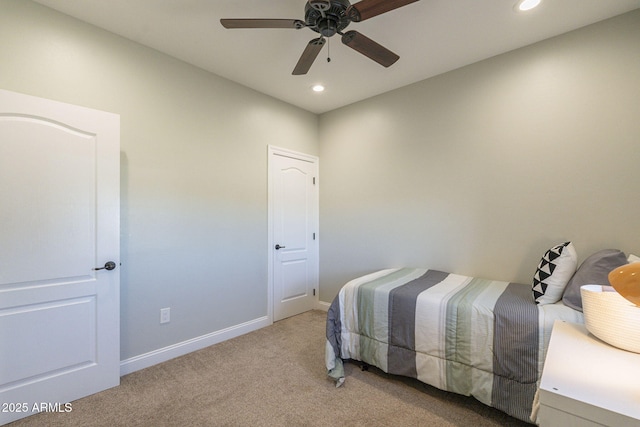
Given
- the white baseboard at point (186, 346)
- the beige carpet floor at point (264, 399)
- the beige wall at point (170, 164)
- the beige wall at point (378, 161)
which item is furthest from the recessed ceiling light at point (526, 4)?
→ the white baseboard at point (186, 346)

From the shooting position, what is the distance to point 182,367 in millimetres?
2445

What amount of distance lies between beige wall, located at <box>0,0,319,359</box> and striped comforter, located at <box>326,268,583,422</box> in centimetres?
131

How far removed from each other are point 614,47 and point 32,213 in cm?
428

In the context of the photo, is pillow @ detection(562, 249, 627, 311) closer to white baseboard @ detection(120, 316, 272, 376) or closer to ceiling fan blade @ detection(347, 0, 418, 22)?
ceiling fan blade @ detection(347, 0, 418, 22)

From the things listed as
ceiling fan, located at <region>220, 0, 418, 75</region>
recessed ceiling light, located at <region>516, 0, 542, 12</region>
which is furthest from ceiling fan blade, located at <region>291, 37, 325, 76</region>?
recessed ceiling light, located at <region>516, 0, 542, 12</region>

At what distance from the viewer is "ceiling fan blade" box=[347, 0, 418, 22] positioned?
4.89 ft

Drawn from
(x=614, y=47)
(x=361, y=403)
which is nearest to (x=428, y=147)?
(x=614, y=47)

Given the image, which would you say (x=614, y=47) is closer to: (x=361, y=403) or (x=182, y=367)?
(x=361, y=403)

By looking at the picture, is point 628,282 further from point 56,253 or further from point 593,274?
point 56,253

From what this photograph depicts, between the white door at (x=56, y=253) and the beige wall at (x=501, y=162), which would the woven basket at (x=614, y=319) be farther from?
the white door at (x=56, y=253)

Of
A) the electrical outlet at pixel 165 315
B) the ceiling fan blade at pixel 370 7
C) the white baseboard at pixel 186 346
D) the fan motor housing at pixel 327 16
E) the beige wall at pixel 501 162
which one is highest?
the fan motor housing at pixel 327 16

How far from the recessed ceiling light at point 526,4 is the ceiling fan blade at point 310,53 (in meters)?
1.42

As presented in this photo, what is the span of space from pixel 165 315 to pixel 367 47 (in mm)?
2750

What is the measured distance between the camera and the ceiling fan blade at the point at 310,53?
1814 mm
